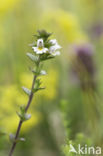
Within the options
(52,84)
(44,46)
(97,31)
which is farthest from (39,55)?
(97,31)

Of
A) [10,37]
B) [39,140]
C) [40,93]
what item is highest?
[10,37]

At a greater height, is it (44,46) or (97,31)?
(97,31)

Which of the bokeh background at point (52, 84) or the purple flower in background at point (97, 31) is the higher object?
the purple flower in background at point (97, 31)

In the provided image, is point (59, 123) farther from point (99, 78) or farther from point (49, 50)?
point (49, 50)

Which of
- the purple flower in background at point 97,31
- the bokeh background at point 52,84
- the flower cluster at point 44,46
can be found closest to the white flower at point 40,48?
the flower cluster at point 44,46

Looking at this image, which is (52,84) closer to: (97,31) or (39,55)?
(97,31)

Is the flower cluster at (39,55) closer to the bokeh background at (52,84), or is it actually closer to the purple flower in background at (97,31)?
the bokeh background at (52,84)

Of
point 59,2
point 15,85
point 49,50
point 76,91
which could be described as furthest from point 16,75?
point 59,2

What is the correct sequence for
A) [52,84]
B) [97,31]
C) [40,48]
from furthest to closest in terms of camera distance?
[97,31] → [52,84] → [40,48]

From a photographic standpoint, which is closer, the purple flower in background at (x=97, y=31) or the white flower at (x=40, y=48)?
the white flower at (x=40, y=48)
